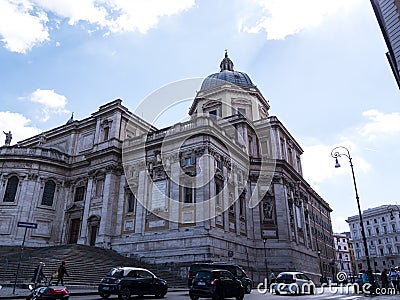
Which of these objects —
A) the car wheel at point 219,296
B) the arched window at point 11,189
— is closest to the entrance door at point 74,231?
the arched window at point 11,189

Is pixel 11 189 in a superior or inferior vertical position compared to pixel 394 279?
superior

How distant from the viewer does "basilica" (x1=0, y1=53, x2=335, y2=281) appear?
90.1 ft

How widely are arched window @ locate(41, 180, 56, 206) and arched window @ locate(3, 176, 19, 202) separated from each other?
285 cm

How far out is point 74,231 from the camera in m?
34.2

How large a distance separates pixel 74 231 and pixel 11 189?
8088 millimetres

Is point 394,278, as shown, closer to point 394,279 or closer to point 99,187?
point 394,279

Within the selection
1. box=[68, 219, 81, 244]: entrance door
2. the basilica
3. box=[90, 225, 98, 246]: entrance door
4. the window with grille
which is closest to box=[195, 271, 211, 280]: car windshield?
the basilica

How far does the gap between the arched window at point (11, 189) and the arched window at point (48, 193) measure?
285 cm

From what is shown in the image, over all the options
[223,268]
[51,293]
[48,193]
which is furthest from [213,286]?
[48,193]

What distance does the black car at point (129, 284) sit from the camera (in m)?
13.4

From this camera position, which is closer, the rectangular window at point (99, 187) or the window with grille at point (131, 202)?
the window with grille at point (131, 202)

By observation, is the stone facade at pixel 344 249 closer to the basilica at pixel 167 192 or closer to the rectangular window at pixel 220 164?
the basilica at pixel 167 192

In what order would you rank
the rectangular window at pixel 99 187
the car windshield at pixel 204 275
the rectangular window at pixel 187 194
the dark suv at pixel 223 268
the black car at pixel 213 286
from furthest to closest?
the rectangular window at pixel 99 187 < the rectangular window at pixel 187 194 < the dark suv at pixel 223 268 < the car windshield at pixel 204 275 < the black car at pixel 213 286

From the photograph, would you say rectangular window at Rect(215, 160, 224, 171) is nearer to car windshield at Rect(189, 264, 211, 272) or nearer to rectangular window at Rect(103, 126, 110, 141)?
car windshield at Rect(189, 264, 211, 272)
